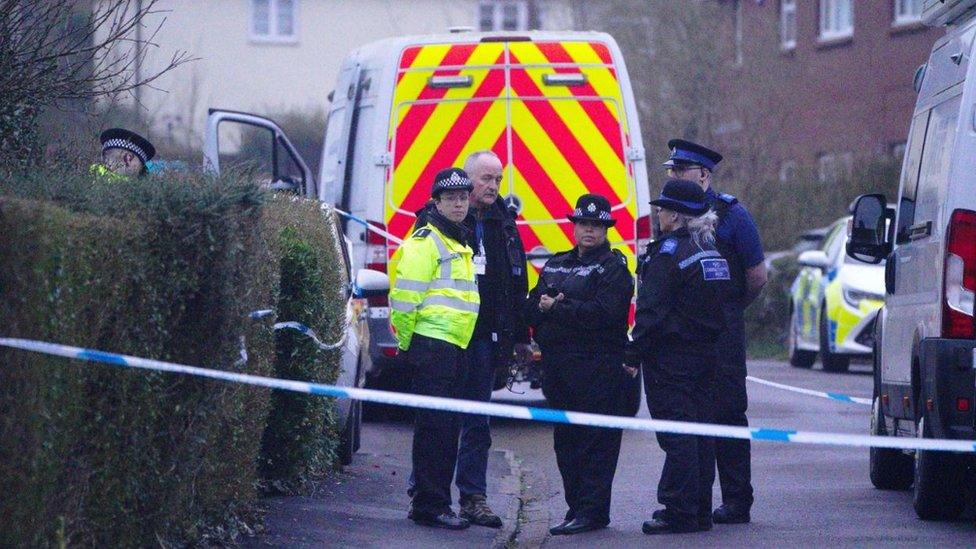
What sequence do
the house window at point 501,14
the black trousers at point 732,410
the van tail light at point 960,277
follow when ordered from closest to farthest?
the van tail light at point 960,277
the black trousers at point 732,410
the house window at point 501,14

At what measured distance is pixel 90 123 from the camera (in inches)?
373

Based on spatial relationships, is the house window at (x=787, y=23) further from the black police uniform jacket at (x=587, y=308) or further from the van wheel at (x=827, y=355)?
the black police uniform jacket at (x=587, y=308)

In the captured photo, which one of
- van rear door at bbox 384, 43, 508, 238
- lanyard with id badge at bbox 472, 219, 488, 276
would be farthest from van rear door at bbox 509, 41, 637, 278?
lanyard with id badge at bbox 472, 219, 488, 276

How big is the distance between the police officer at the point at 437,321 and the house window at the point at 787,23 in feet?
90.3

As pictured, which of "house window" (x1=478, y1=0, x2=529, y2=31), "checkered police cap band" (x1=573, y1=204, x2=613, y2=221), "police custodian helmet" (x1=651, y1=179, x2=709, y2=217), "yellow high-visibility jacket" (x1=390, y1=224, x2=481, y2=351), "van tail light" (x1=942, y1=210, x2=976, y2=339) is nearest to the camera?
"van tail light" (x1=942, y1=210, x2=976, y2=339)

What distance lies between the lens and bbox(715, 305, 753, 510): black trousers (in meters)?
8.57

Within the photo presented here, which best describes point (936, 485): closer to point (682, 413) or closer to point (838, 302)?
point (682, 413)

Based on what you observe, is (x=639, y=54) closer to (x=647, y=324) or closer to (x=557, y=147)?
(x=557, y=147)

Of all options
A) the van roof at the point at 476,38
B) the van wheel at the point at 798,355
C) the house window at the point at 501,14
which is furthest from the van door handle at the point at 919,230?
the house window at the point at 501,14

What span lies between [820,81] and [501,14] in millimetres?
14788

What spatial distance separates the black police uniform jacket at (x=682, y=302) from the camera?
27.1ft

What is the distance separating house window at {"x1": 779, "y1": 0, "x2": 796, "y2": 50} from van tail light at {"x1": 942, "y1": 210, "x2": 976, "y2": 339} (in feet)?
91.6

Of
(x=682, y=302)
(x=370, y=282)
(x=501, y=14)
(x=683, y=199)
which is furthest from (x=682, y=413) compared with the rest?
(x=501, y=14)

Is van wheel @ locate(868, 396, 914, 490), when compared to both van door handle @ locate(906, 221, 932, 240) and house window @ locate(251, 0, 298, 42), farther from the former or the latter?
house window @ locate(251, 0, 298, 42)
